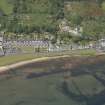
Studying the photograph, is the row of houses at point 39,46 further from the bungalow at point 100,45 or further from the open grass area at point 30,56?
the open grass area at point 30,56

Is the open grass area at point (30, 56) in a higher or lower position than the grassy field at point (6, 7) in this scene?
lower

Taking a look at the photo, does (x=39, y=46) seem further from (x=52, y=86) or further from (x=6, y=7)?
(x=6, y=7)

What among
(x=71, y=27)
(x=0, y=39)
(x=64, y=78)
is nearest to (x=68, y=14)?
(x=71, y=27)

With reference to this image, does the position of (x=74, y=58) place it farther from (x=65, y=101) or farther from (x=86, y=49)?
(x=65, y=101)

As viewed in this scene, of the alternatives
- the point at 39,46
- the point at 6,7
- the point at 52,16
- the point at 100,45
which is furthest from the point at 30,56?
the point at 6,7

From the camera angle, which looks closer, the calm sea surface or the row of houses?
the calm sea surface

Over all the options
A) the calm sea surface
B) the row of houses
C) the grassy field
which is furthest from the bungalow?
the grassy field

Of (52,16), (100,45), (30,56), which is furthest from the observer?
(52,16)

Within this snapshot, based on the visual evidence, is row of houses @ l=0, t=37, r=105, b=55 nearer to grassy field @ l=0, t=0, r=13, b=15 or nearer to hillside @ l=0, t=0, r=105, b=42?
hillside @ l=0, t=0, r=105, b=42

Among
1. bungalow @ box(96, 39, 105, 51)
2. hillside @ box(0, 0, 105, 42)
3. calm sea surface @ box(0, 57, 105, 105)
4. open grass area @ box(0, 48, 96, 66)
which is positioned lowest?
calm sea surface @ box(0, 57, 105, 105)

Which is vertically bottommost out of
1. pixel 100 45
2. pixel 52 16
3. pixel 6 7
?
pixel 100 45

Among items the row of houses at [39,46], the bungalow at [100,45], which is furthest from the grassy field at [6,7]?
the bungalow at [100,45]
